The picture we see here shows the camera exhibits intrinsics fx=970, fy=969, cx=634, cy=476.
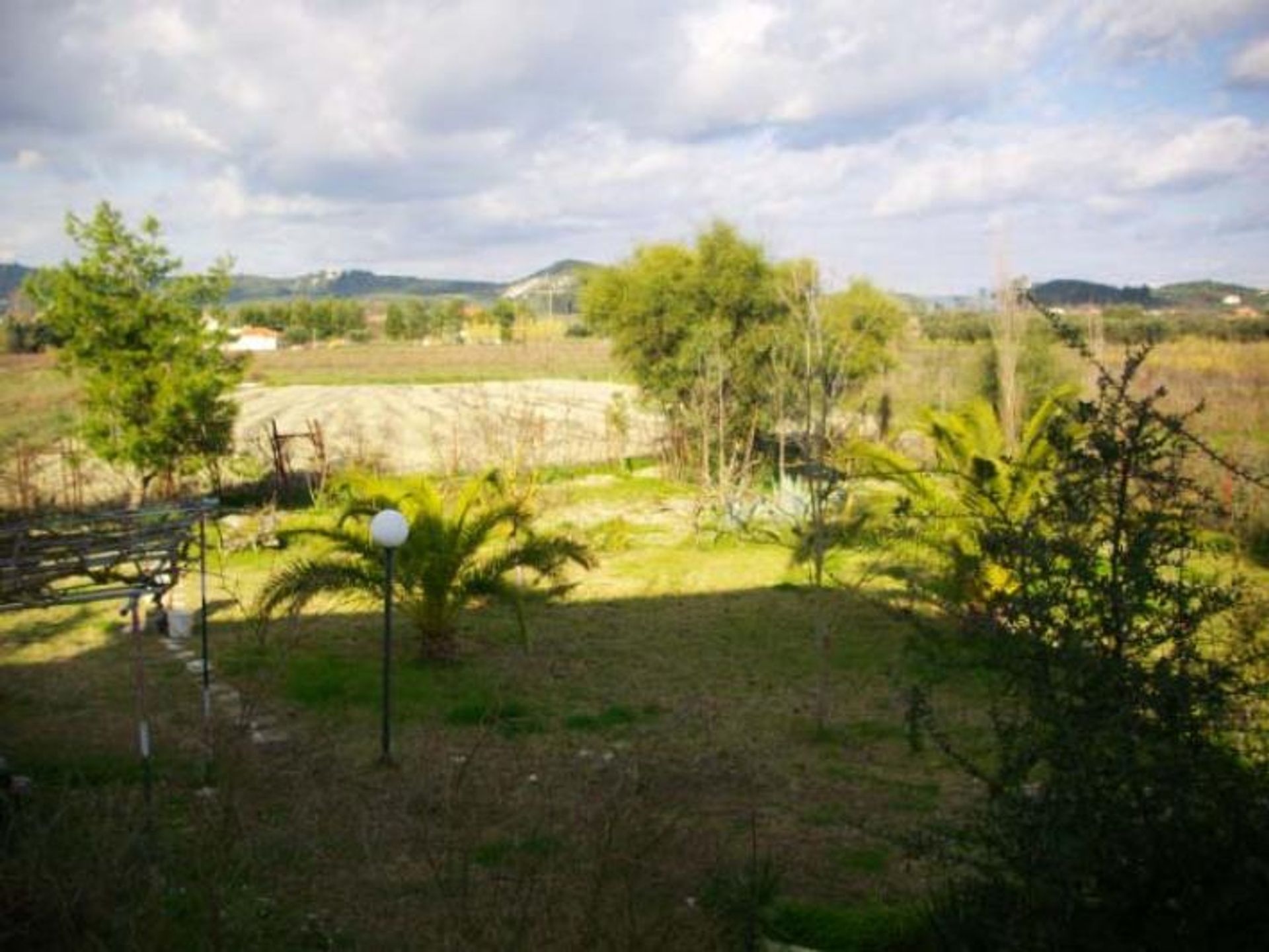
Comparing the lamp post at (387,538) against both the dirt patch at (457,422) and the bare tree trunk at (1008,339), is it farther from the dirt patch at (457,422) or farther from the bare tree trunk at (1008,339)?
the bare tree trunk at (1008,339)

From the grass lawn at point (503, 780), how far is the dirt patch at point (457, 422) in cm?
473

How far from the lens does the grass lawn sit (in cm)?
335

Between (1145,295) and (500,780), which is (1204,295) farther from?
(500,780)

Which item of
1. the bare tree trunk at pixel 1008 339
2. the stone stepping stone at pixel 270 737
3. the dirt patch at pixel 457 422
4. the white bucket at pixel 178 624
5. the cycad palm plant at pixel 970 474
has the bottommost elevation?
the stone stepping stone at pixel 270 737

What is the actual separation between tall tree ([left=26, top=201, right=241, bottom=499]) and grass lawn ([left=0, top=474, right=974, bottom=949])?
313cm

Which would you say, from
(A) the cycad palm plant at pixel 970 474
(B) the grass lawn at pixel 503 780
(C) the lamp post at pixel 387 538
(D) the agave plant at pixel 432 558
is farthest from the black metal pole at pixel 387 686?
(A) the cycad palm plant at pixel 970 474

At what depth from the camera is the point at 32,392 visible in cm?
3234

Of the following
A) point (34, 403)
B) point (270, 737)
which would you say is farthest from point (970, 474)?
point (34, 403)

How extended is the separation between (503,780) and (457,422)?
13607 mm

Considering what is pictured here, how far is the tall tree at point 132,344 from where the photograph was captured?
40.3 feet

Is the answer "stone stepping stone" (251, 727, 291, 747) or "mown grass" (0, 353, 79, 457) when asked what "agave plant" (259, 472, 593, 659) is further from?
"mown grass" (0, 353, 79, 457)

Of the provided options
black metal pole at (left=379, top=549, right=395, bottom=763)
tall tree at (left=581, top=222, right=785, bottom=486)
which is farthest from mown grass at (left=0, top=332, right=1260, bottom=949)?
tall tree at (left=581, top=222, right=785, bottom=486)

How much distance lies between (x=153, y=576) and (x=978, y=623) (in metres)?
4.14

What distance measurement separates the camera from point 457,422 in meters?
18.9
